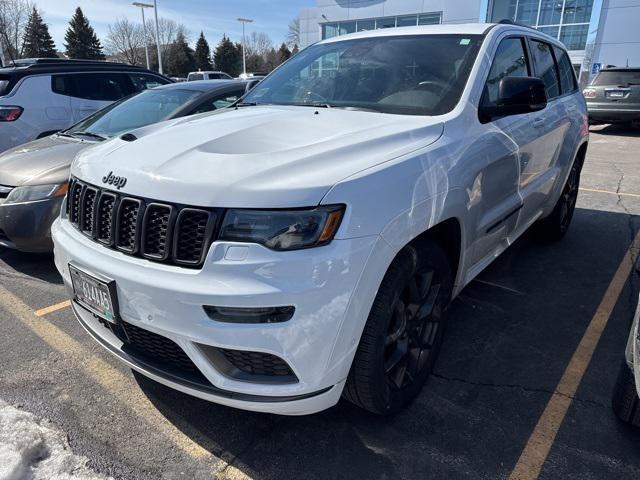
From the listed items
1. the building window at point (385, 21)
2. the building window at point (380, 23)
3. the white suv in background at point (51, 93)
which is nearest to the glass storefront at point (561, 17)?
the building window at point (380, 23)

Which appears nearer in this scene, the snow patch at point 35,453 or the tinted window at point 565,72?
the snow patch at point 35,453

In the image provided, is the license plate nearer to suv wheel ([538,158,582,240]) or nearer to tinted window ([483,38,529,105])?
tinted window ([483,38,529,105])

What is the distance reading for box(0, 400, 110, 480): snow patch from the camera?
2.06m

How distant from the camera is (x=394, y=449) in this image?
2234mm

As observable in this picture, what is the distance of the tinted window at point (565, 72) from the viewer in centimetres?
452

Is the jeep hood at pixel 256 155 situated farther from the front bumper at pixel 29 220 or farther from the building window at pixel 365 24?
the building window at pixel 365 24

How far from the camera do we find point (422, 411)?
2.49m

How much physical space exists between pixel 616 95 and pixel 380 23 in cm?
2442

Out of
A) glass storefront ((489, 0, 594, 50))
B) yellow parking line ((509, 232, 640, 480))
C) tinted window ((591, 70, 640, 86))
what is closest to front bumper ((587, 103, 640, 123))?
tinted window ((591, 70, 640, 86))

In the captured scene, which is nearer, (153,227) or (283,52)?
(153,227)

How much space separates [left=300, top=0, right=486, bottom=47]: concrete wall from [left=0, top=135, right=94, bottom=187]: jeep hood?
30.3m

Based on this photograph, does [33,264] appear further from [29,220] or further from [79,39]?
[79,39]

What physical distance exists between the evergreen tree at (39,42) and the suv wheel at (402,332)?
182ft

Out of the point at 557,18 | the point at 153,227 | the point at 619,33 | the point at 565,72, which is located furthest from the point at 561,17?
the point at 153,227
